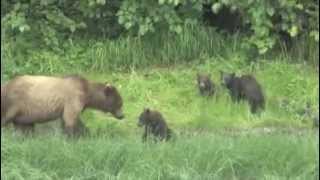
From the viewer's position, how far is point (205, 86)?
37.6 ft

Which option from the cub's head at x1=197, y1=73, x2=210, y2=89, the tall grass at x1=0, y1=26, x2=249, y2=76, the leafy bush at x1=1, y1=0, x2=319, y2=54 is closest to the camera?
the cub's head at x1=197, y1=73, x2=210, y2=89

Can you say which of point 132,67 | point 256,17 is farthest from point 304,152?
point 132,67

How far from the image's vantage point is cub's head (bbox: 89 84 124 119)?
1013cm

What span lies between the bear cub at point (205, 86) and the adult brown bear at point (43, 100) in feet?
6.21

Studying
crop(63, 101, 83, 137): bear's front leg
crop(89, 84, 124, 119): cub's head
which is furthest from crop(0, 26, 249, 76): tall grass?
crop(63, 101, 83, 137): bear's front leg

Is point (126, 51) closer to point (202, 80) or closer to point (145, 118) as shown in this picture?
point (202, 80)

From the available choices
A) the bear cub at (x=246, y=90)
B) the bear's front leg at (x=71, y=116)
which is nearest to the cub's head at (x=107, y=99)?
the bear's front leg at (x=71, y=116)

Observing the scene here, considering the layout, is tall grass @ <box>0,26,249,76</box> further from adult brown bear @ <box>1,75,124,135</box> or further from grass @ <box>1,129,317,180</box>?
grass @ <box>1,129,317,180</box>

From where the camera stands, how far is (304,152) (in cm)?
847

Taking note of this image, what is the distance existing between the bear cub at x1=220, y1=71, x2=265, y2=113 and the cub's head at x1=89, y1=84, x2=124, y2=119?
1.72 meters

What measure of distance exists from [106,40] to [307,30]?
8.98 ft

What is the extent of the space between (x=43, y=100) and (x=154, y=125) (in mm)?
1210

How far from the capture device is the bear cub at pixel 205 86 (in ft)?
37.5

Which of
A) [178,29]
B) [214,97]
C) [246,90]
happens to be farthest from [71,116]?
[178,29]
